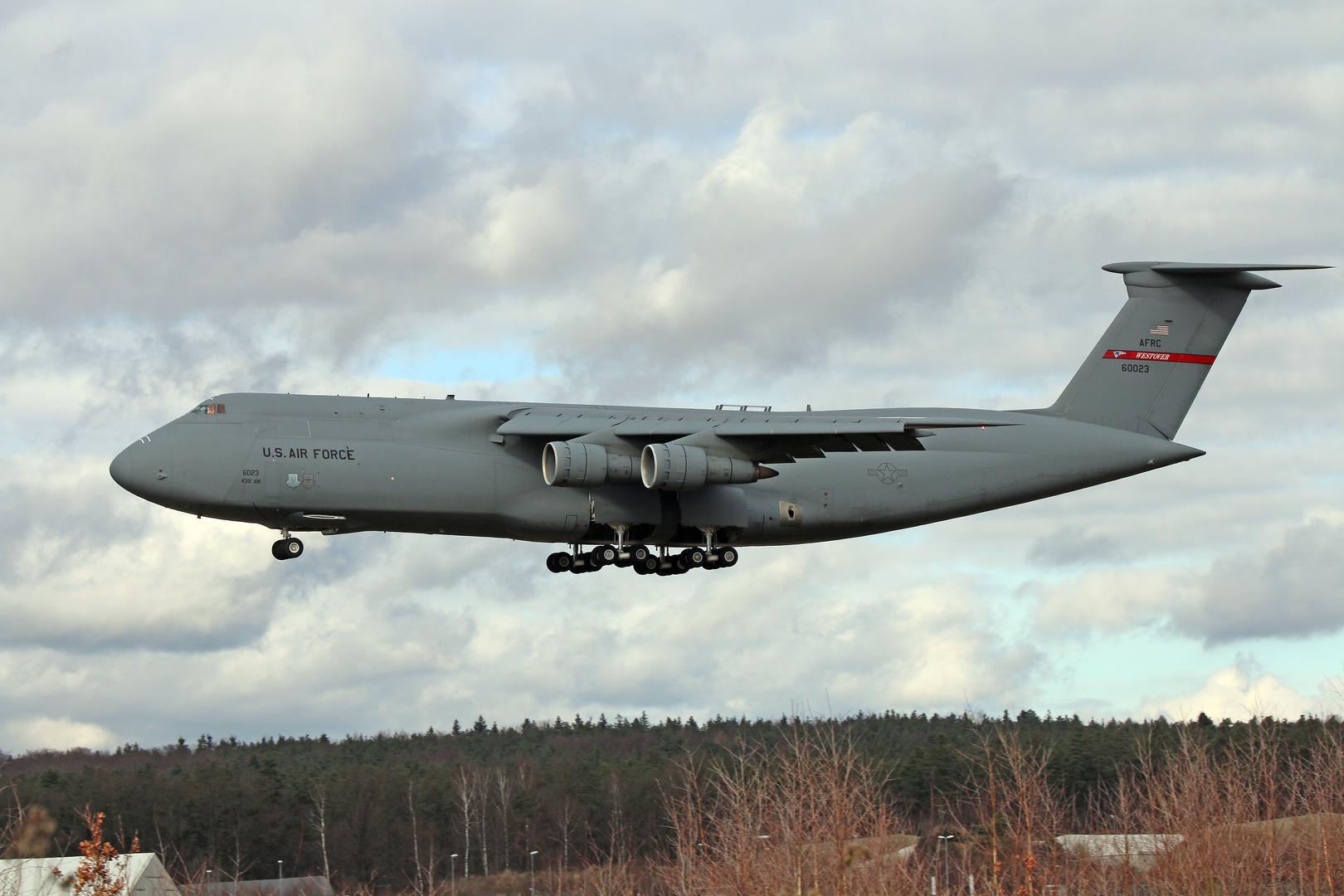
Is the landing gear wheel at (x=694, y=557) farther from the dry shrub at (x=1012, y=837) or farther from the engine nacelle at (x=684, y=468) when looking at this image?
the dry shrub at (x=1012, y=837)

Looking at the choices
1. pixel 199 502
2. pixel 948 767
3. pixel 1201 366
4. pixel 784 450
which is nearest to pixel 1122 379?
pixel 1201 366

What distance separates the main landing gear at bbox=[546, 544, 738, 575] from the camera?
862 inches

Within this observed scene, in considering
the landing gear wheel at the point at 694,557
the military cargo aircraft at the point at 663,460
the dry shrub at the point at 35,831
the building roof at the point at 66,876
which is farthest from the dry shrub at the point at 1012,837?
the dry shrub at the point at 35,831

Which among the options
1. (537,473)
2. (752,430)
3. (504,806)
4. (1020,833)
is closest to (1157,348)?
(752,430)

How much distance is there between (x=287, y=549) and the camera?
19672mm

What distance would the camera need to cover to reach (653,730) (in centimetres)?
5744

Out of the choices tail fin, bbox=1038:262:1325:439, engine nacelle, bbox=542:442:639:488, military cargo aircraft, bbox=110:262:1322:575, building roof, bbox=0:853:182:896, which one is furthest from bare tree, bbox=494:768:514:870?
tail fin, bbox=1038:262:1325:439

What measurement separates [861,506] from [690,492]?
300cm

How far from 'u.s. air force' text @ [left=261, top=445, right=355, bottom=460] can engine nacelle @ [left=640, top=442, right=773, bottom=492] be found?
4.08m

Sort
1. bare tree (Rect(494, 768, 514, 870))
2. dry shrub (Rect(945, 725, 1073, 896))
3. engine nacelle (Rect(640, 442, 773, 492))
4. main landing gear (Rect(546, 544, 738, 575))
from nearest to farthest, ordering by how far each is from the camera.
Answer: dry shrub (Rect(945, 725, 1073, 896)) < engine nacelle (Rect(640, 442, 773, 492)) < main landing gear (Rect(546, 544, 738, 575)) < bare tree (Rect(494, 768, 514, 870))

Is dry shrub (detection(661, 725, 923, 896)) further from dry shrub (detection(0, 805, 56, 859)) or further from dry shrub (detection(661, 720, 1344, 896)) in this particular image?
dry shrub (detection(0, 805, 56, 859))

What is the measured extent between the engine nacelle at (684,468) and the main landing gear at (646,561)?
2.01m

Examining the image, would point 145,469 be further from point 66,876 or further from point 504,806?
point 504,806

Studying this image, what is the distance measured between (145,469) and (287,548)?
219 cm
